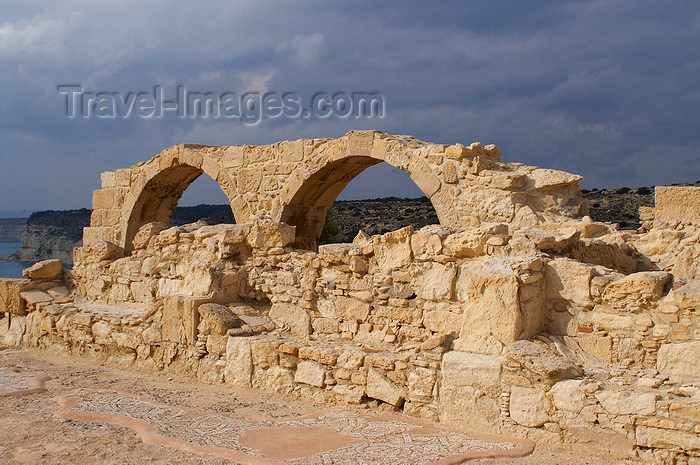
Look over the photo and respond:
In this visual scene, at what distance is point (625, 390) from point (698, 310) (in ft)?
2.15

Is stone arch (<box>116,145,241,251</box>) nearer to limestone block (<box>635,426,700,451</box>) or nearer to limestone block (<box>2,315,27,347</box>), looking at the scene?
limestone block (<box>2,315,27,347</box>)

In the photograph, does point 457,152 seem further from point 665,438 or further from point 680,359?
point 665,438

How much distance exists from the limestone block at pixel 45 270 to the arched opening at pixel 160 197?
436 cm

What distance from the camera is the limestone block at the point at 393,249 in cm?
446

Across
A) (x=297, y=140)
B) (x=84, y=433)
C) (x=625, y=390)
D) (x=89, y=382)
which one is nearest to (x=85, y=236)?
(x=297, y=140)

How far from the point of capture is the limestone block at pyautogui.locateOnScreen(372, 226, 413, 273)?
14.6 feet

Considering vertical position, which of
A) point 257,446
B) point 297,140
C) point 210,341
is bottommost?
point 257,446

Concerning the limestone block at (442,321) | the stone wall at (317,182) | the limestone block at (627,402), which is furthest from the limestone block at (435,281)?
the stone wall at (317,182)

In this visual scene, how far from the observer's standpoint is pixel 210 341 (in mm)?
5066

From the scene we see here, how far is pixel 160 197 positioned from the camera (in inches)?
478

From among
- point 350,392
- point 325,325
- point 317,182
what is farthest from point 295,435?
point 317,182

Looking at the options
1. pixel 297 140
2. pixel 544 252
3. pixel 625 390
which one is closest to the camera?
pixel 625 390

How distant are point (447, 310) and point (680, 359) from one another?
1.45 m

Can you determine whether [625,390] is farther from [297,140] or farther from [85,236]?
[85,236]
